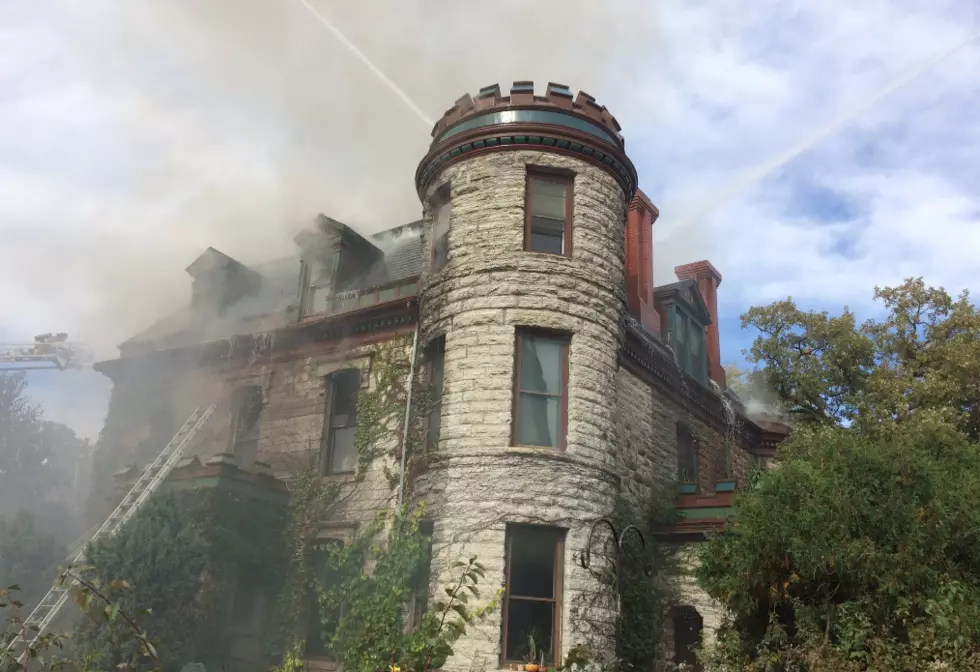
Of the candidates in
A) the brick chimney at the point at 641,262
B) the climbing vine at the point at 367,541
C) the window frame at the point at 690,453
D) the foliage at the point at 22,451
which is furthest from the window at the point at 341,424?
the foliage at the point at 22,451

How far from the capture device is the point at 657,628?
1471cm

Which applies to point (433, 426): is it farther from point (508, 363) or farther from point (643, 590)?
point (643, 590)

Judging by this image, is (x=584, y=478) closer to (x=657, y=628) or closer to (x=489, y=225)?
(x=657, y=628)

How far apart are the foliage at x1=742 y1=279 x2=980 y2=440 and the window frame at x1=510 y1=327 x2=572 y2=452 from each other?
316 inches

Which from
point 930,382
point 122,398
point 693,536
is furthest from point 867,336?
point 122,398

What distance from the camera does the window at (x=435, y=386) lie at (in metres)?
14.6

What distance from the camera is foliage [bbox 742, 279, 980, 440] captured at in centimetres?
1780

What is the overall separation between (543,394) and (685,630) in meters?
6.22

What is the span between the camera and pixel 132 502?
650 inches

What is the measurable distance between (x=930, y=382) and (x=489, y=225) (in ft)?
34.4

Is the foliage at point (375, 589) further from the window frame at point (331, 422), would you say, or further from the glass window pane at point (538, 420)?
the glass window pane at point (538, 420)

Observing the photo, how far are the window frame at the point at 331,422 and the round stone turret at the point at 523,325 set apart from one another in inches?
104

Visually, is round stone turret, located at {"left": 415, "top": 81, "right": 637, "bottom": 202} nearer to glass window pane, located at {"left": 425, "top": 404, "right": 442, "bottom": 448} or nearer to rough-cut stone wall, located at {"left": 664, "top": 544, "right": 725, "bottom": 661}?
glass window pane, located at {"left": 425, "top": 404, "right": 442, "bottom": 448}

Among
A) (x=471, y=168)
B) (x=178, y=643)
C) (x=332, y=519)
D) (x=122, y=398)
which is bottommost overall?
(x=178, y=643)
